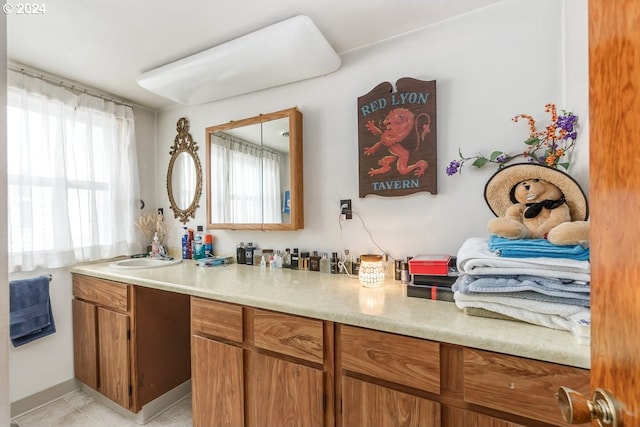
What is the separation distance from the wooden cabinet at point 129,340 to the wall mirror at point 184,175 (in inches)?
29.7

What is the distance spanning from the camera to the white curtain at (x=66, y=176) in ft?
5.96

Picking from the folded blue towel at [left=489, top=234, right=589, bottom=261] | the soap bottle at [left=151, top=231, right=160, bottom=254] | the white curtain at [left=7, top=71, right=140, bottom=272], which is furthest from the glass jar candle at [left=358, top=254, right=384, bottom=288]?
the white curtain at [left=7, top=71, right=140, bottom=272]

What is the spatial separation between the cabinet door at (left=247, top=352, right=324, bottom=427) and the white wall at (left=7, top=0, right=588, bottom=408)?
0.78 meters

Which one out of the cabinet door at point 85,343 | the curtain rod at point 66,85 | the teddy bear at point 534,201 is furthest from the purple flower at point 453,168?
the curtain rod at point 66,85

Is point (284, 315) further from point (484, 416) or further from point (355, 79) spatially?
point (355, 79)

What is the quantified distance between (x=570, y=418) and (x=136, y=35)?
224 centimetres

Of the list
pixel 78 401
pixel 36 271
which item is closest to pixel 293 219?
pixel 36 271

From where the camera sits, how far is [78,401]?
2.01 meters

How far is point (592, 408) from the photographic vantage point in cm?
46

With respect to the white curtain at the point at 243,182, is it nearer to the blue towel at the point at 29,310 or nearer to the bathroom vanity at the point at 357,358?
the bathroom vanity at the point at 357,358

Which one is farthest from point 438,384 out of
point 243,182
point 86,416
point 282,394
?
point 86,416

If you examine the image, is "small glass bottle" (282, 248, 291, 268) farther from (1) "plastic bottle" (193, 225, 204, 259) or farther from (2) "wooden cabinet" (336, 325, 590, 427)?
(2) "wooden cabinet" (336, 325, 590, 427)

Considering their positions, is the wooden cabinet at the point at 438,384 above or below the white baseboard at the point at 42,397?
above

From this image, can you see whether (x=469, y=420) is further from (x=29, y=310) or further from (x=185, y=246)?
(x=29, y=310)
